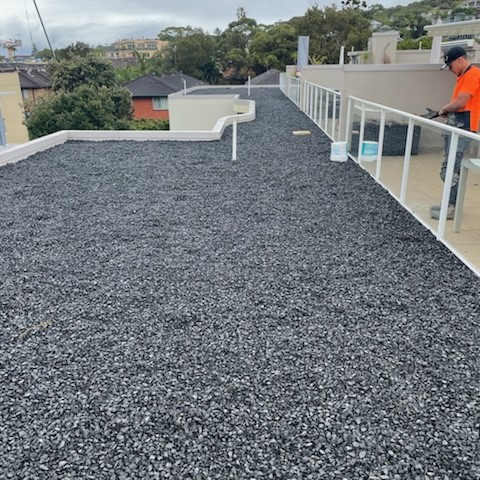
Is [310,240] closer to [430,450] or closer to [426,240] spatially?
[426,240]

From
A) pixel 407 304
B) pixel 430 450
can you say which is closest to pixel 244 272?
pixel 407 304

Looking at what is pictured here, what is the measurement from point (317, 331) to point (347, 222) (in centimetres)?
227

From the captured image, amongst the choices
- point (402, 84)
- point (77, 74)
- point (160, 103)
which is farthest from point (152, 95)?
point (402, 84)

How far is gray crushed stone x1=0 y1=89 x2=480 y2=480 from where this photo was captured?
2.00 metres

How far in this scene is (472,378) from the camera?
2.45 metres

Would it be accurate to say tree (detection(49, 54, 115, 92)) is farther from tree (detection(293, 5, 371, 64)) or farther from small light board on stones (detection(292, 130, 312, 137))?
tree (detection(293, 5, 371, 64))

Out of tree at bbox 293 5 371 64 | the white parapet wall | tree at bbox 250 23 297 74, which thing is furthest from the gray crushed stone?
tree at bbox 250 23 297 74

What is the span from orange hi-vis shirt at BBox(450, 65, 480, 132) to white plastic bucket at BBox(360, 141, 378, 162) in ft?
5.81

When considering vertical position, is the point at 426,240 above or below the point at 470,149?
below

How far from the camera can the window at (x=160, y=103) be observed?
36516mm

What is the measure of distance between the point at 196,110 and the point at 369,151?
570 inches

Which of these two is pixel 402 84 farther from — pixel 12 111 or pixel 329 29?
pixel 329 29

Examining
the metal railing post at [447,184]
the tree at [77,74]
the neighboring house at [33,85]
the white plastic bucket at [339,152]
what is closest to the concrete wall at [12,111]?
the tree at [77,74]

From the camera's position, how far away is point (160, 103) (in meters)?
36.8
